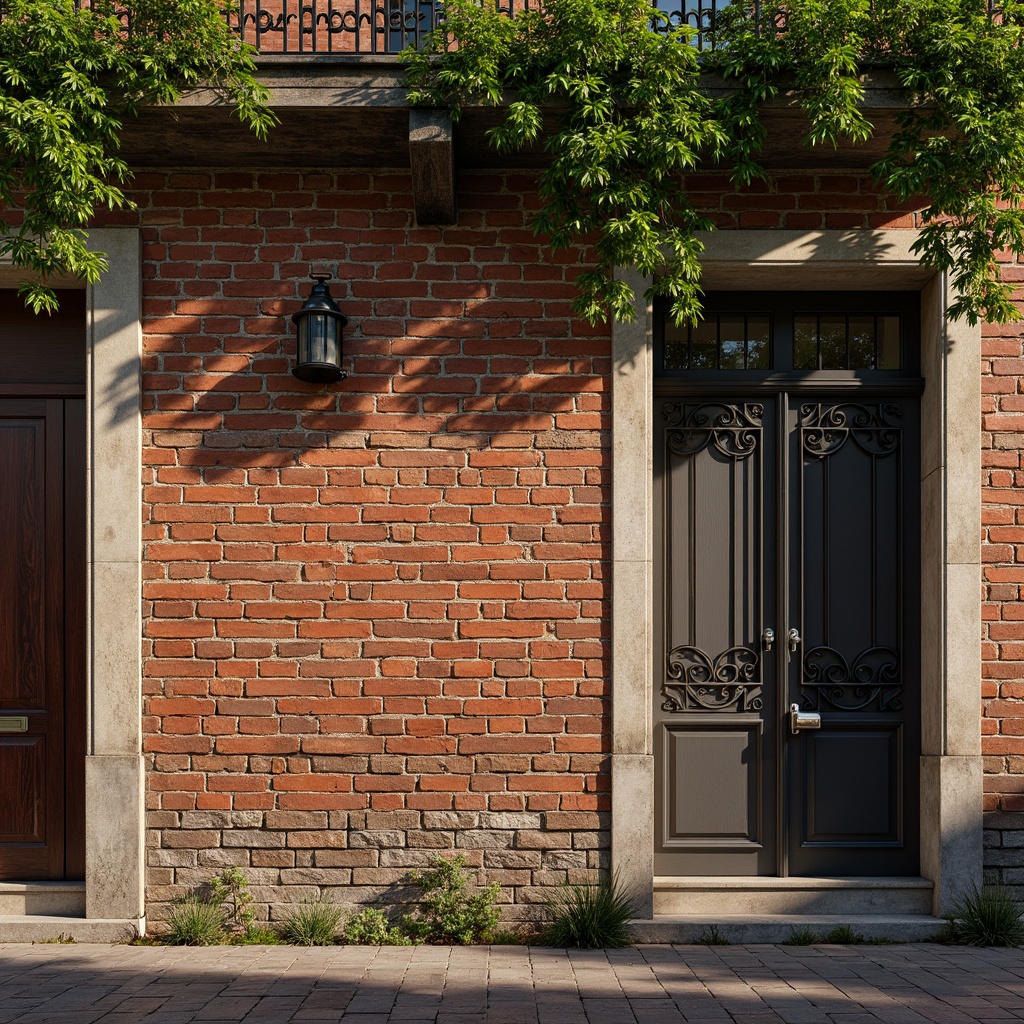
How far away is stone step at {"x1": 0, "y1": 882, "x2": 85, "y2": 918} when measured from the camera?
486 centimetres

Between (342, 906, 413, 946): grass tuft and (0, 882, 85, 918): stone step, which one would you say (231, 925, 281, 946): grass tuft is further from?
(0, 882, 85, 918): stone step

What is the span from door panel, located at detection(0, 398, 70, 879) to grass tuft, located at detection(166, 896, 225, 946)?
0.82 meters

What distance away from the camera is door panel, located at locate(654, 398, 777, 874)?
16.8 feet

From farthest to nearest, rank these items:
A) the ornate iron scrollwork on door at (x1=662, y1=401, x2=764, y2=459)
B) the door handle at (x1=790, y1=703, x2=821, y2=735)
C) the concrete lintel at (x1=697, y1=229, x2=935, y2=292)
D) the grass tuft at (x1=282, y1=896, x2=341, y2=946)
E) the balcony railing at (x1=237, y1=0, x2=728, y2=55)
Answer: the ornate iron scrollwork on door at (x1=662, y1=401, x2=764, y2=459) → the door handle at (x1=790, y1=703, x2=821, y2=735) → the concrete lintel at (x1=697, y1=229, x2=935, y2=292) → the balcony railing at (x1=237, y1=0, x2=728, y2=55) → the grass tuft at (x1=282, y1=896, x2=341, y2=946)

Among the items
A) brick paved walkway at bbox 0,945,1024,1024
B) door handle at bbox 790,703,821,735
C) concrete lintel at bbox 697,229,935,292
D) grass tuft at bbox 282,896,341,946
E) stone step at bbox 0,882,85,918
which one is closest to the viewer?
brick paved walkway at bbox 0,945,1024,1024

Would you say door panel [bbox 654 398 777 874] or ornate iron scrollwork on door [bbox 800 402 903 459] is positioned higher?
ornate iron scrollwork on door [bbox 800 402 903 459]

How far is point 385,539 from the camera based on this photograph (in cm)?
489

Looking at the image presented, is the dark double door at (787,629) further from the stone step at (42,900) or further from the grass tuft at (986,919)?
the stone step at (42,900)

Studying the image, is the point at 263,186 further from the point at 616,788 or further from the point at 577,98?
the point at 616,788

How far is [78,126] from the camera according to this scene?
4.36 m

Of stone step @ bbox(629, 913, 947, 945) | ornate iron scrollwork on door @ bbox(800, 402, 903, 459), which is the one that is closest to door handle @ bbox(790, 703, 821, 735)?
stone step @ bbox(629, 913, 947, 945)

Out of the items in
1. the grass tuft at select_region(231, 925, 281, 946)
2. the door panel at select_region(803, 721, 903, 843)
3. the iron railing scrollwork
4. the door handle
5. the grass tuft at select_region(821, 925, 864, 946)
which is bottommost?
the grass tuft at select_region(821, 925, 864, 946)

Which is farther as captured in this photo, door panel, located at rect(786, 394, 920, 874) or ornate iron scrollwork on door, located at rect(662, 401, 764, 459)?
ornate iron scrollwork on door, located at rect(662, 401, 764, 459)

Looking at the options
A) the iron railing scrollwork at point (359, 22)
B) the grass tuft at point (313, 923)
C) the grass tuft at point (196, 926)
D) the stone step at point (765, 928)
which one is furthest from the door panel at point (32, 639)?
the stone step at point (765, 928)
